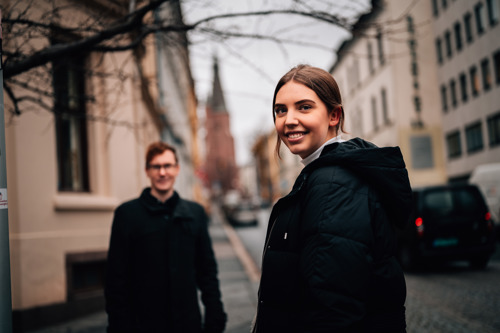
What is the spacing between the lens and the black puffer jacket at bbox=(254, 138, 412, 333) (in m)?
1.61

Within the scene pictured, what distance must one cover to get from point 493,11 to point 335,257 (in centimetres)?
2959

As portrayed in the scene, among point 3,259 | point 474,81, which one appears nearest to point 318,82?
point 3,259

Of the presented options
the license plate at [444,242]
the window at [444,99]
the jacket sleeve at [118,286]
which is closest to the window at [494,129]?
the window at [444,99]

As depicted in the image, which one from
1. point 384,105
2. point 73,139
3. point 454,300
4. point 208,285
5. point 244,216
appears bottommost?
point 454,300

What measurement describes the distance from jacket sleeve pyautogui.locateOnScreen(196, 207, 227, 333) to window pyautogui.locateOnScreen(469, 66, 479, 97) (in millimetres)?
29427

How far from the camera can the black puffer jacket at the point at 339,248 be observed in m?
1.61

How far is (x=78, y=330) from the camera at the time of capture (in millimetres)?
6461

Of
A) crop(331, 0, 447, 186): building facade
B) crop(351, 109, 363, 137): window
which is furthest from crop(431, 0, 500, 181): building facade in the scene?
crop(351, 109, 363, 137): window

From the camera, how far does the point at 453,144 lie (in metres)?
33.7

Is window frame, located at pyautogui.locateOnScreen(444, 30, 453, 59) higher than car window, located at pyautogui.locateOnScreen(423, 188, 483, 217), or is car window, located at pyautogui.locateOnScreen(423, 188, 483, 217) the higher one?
window frame, located at pyautogui.locateOnScreen(444, 30, 453, 59)

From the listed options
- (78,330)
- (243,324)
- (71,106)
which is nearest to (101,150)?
(71,106)

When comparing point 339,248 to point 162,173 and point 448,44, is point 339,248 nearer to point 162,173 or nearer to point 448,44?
point 162,173

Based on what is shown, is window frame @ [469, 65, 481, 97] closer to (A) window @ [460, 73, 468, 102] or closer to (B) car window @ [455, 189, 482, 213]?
(A) window @ [460, 73, 468, 102]

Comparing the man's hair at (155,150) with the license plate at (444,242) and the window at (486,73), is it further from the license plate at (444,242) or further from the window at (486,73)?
the window at (486,73)
